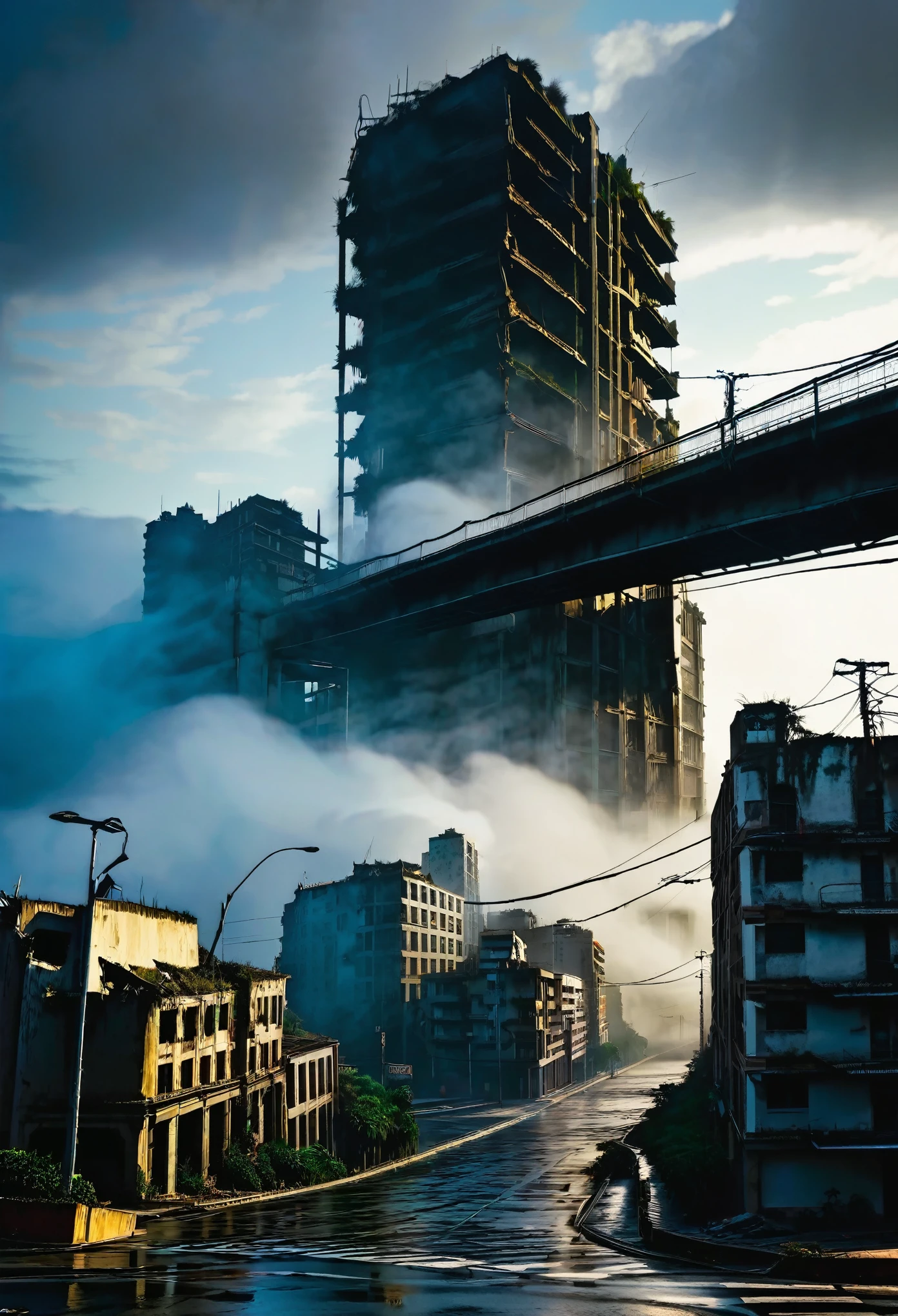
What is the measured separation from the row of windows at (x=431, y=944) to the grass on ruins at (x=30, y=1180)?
262 feet

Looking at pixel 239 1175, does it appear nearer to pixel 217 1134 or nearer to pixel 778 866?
pixel 217 1134

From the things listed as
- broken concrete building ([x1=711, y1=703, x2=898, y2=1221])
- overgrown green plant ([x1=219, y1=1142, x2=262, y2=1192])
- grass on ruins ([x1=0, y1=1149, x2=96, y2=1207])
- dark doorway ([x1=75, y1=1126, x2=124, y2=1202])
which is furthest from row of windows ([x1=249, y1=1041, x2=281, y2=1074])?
grass on ruins ([x1=0, y1=1149, x2=96, y2=1207])

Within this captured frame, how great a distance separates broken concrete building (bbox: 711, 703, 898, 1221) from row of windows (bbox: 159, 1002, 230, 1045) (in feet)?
67.3

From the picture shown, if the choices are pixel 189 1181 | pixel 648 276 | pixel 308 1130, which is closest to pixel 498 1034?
pixel 308 1130

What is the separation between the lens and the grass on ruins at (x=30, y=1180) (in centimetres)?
3062

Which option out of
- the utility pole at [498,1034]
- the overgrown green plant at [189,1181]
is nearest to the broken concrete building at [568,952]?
the utility pole at [498,1034]

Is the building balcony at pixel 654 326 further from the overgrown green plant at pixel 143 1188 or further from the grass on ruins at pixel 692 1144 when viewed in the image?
the overgrown green plant at pixel 143 1188

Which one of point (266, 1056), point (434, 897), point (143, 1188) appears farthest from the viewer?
point (434, 897)

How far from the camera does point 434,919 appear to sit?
122m

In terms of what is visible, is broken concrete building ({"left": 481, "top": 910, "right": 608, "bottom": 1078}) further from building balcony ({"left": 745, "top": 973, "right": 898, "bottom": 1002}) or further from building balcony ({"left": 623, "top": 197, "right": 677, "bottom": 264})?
building balcony ({"left": 745, "top": 973, "right": 898, "bottom": 1002})

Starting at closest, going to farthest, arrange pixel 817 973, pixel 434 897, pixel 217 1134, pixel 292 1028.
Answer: pixel 817 973
pixel 217 1134
pixel 292 1028
pixel 434 897

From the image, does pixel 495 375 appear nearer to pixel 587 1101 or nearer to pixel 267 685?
pixel 267 685

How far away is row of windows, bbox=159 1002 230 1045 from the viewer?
144 feet

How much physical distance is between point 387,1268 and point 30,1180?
1096cm
